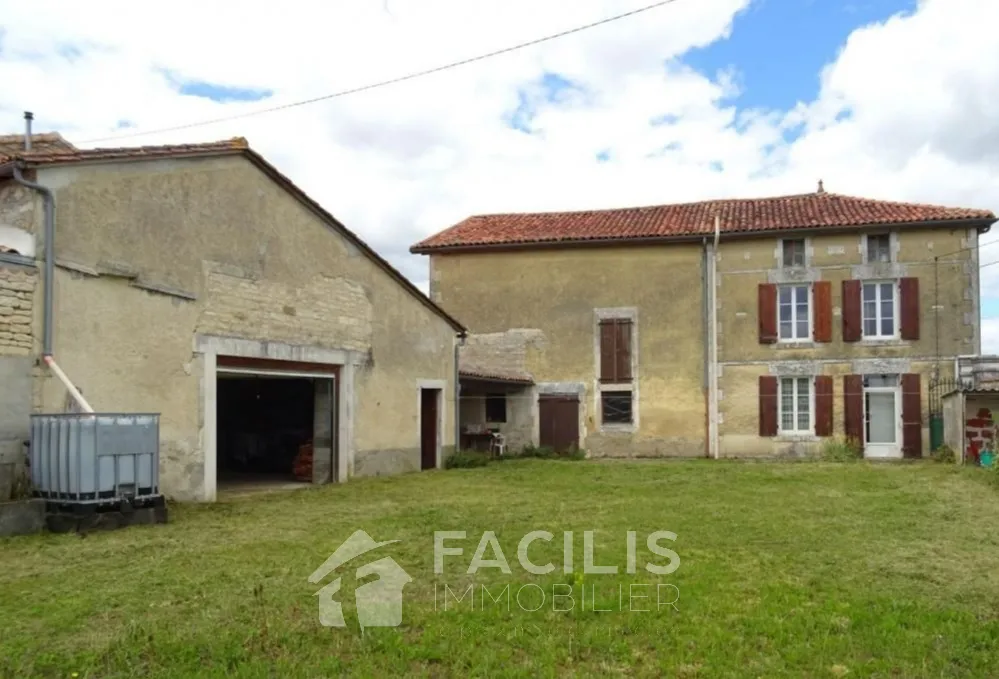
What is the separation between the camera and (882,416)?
18.5 metres

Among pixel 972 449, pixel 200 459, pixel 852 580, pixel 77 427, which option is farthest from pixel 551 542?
pixel 972 449

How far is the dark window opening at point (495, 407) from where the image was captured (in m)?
20.6

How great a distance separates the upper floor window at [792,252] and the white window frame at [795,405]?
272 cm

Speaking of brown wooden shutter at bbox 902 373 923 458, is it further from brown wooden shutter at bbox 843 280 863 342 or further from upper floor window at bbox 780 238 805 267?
upper floor window at bbox 780 238 805 267

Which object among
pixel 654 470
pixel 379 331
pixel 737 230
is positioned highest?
pixel 737 230

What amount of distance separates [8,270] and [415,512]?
4.96 m

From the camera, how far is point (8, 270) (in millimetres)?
8156

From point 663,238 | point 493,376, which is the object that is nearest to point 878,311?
point 663,238

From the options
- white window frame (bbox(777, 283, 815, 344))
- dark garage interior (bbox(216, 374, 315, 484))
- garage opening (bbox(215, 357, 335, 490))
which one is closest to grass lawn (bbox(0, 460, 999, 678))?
garage opening (bbox(215, 357, 335, 490))

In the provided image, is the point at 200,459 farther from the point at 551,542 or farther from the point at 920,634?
the point at 920,634

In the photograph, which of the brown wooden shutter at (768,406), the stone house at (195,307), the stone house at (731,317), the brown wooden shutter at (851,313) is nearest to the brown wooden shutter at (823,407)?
the stone house at (731,317)

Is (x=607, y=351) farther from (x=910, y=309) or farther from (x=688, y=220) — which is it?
(x=910, y=309)

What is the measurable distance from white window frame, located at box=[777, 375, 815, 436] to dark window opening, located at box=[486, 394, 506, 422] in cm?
670

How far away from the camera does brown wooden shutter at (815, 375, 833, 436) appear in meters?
18.5
